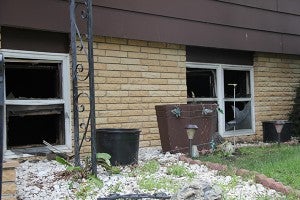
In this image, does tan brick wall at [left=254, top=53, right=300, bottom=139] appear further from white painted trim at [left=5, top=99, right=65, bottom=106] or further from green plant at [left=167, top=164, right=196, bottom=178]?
white painted trim at [left=5, top=99, right=65, bottom=106]

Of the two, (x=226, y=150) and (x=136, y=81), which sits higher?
(x=136, y=81)

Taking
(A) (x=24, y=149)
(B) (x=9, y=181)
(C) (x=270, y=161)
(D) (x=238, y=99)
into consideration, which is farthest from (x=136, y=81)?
(B) (x=9, y=181)

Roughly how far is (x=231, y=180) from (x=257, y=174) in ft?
1.01

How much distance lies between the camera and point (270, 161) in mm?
5723

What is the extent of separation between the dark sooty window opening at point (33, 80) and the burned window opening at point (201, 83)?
2599 mm

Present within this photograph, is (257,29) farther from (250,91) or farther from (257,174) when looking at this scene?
(257,174)

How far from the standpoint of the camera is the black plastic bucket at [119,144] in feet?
17.4

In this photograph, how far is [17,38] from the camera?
5695 millimetres

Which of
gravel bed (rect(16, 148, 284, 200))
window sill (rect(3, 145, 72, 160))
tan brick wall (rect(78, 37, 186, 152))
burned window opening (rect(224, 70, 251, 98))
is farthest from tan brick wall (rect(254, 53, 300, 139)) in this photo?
window sill (rect(3, 145, 72, 160))

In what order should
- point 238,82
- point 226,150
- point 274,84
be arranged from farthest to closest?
point 274,84 < point 238,82 < point 226,150

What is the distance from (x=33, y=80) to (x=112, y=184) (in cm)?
287

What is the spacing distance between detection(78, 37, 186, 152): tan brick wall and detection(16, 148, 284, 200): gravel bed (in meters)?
1.50

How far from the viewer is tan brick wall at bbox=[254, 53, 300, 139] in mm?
8969

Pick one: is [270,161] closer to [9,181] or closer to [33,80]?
[9,181]
